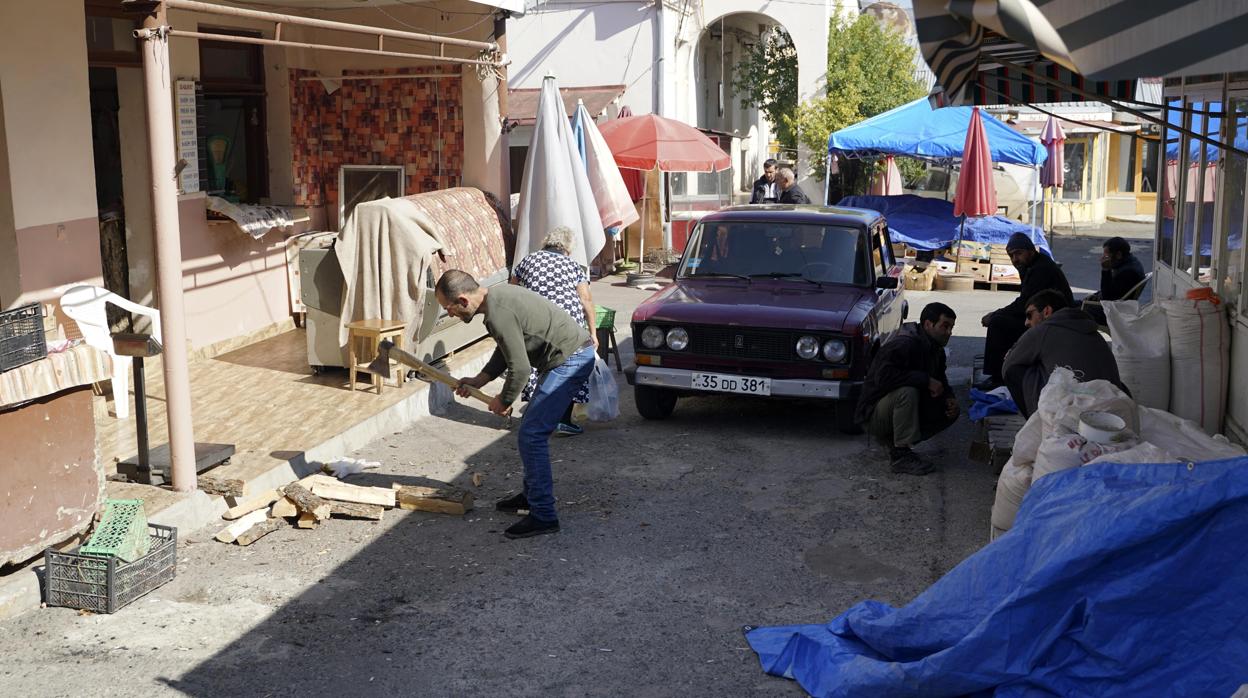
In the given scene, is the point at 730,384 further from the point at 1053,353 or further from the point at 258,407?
the point at 258,407

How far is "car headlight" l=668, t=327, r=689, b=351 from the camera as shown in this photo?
30.6 ft

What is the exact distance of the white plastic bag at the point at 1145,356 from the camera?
25.6 ft

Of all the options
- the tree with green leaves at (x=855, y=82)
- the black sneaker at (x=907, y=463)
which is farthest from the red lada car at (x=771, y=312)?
the tree with green leaves at (x=855, y=82)

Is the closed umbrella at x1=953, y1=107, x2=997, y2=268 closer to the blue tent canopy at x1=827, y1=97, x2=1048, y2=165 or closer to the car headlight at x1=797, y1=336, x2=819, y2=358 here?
the blue tent canopy at x1=827, y1=97, x2=1048, y2=165

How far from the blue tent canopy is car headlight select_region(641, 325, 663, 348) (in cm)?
1075

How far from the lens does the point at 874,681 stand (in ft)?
15.7

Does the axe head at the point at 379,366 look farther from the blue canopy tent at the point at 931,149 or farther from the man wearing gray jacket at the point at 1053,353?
the blue canopy tent at the point at 931,149

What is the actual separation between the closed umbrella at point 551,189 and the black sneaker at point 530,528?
209 inches

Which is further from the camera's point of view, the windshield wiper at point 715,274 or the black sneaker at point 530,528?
the windshield wiper at point 715,274

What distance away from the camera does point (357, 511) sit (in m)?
7.44

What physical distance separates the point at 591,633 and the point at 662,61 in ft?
65.2

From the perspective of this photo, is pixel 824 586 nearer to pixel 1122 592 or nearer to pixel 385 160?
pixel 1122 592

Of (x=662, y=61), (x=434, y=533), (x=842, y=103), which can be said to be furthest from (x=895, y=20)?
(x=434, y=533)

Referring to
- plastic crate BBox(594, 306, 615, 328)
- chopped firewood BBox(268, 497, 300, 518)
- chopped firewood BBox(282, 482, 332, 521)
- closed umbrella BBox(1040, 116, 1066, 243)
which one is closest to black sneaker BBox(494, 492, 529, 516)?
chopped firewood BBox(282, 482, 332, 521)
